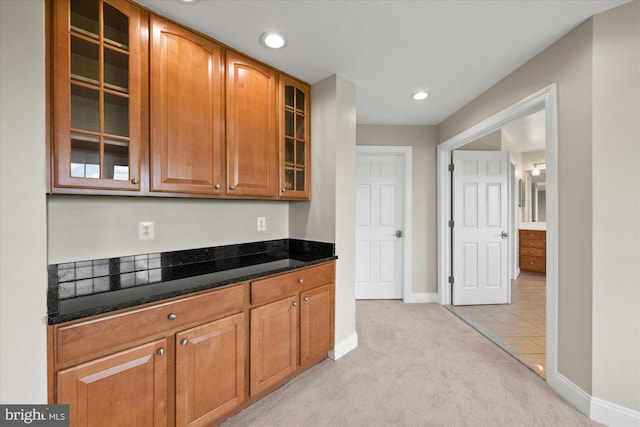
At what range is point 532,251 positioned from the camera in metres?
5.52

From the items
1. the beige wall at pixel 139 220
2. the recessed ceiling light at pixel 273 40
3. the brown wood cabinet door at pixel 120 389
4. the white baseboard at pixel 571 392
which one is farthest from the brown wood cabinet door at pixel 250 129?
the white baseboard at pixel 571 392

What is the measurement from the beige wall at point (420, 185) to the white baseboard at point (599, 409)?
2.03 m

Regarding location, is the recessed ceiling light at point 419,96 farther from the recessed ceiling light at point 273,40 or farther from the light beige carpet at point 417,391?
the light beige carpet at point 417,391

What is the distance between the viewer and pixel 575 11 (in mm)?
1630

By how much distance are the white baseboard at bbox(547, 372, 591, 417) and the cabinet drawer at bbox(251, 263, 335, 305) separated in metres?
1.69

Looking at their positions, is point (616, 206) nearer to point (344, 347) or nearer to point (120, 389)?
point (344, 347)

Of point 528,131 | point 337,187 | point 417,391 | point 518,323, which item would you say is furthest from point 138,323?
point 528,131

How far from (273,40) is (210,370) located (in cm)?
206

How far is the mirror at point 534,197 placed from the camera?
18.5ft

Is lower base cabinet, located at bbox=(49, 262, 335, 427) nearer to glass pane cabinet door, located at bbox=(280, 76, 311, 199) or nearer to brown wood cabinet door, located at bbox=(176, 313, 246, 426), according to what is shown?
brown wood cabinet door, located at bbox=(176, 313, 246, 426)

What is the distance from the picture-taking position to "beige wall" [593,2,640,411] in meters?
1.57

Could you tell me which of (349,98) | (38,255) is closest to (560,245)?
(349,98)

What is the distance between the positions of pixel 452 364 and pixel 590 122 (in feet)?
6.45

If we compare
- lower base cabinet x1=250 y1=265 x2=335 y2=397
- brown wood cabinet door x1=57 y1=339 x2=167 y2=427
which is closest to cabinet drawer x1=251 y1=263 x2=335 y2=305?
lower base cabinet x1=250 y1=265 x2=335 y2=397
